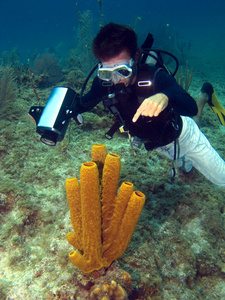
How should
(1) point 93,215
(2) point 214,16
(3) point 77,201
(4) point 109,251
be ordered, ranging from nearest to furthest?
1. (1) point 93,215
2. (3) point 77,201
3. (4) point 109,251
4. (2) point 214,16

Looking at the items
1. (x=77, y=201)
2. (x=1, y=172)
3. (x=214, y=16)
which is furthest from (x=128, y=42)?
(x=214, y=16)

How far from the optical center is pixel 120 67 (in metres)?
2.42

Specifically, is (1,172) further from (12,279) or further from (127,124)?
(127,124)

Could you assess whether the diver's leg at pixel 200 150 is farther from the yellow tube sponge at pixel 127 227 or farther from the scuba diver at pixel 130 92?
the yellow tube sponge at pixel 127 227

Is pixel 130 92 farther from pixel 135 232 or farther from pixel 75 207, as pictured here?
pixel 135 232

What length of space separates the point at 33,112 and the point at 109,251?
2.22 meters

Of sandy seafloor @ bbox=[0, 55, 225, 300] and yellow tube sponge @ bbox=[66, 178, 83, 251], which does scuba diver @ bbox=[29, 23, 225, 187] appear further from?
yellow tube sponge @ bbox=[66, 178, 83, 251]

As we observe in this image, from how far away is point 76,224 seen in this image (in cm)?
172

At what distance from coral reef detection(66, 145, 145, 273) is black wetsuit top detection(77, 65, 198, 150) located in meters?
1.17

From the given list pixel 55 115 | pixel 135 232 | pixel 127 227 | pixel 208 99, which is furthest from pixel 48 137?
pixel 208 99

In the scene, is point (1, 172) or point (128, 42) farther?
point (1, 172)

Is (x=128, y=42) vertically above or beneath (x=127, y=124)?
above

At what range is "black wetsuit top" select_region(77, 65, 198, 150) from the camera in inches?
85.9

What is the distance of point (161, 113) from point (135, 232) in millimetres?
1651
